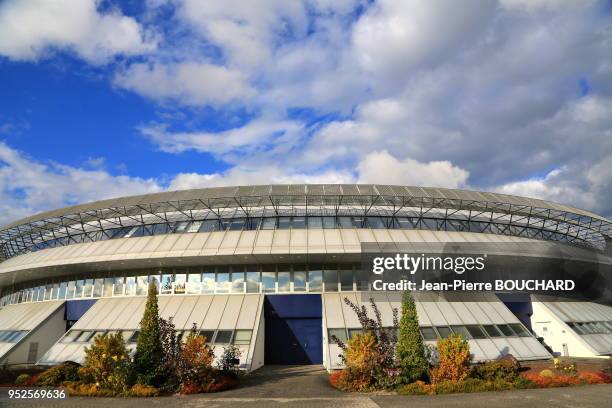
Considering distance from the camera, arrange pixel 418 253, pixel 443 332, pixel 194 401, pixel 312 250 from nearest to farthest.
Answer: pixel 194 401 → pixel 443 332 → pixel 312 250 → pixel 418 253

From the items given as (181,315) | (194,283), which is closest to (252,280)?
(194,283)

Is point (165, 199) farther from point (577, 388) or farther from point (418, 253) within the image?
point (577, 388)

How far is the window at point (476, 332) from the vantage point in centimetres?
2703

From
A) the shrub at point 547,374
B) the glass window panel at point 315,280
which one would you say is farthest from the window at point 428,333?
the glass window panel at point 315,280

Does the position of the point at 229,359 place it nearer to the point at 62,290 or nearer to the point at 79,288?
the point at 79,288

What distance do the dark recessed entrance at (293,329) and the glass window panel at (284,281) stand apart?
31.3 inches

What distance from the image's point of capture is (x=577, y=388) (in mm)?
18266

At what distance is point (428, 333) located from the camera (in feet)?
87.6

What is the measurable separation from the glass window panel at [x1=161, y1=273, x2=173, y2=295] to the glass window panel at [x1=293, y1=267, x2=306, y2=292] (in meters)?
11.0

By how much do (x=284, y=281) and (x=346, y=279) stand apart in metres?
5.15

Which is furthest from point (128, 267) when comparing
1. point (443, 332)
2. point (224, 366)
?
point (443, 332)

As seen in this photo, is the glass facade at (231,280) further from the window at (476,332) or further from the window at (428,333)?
the window at (476,332)

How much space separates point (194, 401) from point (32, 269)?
1101 inches

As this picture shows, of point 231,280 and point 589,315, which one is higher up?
point 231,280
